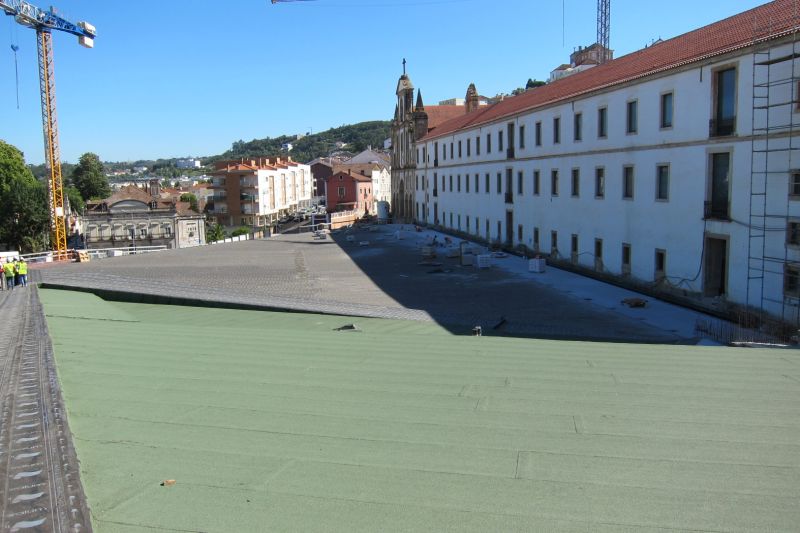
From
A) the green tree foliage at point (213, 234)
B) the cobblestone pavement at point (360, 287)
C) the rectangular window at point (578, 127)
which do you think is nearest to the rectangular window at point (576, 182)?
the rectangular window at point (578, 127)

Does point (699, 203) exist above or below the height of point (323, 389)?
above

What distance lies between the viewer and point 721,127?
72.9 feet

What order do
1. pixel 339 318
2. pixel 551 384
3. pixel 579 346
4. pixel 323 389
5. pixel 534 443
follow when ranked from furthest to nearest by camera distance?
pixel 339 318 → pixel 579 346 → pixel 551 384 → pixel 323 389 → pixel 534 443

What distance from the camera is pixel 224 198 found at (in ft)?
312

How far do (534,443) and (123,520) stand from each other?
2.65m

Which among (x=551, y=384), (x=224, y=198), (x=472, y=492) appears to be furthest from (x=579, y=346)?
(x=224, y=198)

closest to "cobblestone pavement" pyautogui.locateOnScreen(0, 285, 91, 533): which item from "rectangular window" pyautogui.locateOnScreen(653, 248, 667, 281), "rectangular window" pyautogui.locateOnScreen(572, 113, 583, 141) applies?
"rectangular window" pyautogui.locateOnScreen(653, 248, 667, 281)

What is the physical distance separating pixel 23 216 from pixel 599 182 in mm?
53347

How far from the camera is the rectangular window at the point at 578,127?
3344 cm

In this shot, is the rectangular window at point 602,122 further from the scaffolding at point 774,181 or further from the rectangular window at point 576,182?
the scaffolding at point 774,181

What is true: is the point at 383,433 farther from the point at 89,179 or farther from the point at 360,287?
the point at 89,179

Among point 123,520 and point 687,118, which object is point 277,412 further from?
point 687,118

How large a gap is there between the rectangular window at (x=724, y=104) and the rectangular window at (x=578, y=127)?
1116 centimetres

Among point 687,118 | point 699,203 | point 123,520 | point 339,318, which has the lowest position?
point 339,318
